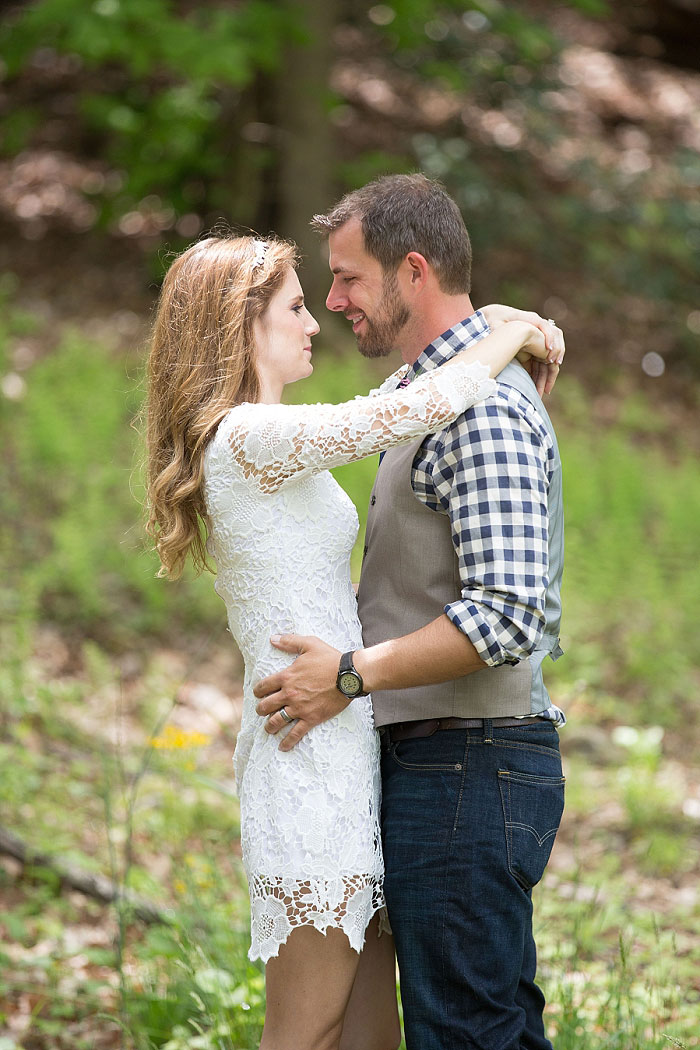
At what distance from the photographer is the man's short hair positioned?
2.30 meters

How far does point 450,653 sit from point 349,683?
23cm

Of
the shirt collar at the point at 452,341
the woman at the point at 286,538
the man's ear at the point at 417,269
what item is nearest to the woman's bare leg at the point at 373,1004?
the woman at the point at 286,538

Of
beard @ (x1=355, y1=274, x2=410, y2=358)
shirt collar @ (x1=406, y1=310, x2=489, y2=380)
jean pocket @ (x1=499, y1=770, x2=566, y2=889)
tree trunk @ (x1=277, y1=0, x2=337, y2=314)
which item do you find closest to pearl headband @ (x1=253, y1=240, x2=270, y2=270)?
beard @ (x1=355, y1=274, x2=410, y2=358)

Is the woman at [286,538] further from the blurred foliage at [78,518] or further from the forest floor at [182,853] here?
the blurred foliage at [78,518]

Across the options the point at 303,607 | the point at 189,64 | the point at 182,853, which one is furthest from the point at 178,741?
the point at 189,64

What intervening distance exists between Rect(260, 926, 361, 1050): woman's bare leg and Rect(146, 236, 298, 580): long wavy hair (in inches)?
35.3

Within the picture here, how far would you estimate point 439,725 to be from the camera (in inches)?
88.8

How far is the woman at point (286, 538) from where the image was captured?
7.11ft

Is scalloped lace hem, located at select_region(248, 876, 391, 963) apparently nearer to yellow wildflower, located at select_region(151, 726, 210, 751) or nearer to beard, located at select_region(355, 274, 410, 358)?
beard, located at select_region(355, 274, 410, 358)

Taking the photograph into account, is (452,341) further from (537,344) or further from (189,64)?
(189,64)

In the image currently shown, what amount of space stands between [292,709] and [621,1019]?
135 cm

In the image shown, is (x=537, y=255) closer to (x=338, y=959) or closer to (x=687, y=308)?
(x=687, y=308)

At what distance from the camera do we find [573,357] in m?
10.1

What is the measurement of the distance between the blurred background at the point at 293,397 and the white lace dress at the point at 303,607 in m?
0.49
